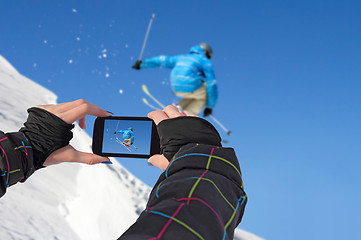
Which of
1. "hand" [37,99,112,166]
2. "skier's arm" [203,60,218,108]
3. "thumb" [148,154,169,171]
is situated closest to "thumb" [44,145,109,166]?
"hand" [37,99,112,166]

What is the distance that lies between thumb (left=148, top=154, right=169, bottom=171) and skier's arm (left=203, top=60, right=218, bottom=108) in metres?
2.92

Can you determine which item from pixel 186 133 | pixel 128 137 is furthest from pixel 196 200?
Result: pixel 128 137

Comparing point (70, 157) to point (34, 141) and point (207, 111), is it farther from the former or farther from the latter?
point (207, 111)

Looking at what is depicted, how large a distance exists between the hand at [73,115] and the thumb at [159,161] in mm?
147

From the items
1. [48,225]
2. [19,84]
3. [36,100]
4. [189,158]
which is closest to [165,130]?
[189,158]

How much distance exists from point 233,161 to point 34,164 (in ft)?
1.59

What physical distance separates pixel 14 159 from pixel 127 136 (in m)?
0.25

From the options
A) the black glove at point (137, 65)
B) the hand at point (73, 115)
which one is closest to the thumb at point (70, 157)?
the hand at point (73, 115)

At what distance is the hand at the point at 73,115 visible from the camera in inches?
29.1

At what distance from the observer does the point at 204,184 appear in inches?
15.3

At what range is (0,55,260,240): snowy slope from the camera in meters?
2.19

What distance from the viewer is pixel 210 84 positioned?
3.56m

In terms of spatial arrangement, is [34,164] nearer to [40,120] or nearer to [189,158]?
[40,120]

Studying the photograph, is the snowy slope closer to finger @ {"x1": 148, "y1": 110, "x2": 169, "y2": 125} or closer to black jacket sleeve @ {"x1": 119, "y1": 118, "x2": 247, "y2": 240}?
finger @ {"x1": 148, "y1": 110, "x2": 169, "y2": 125}
